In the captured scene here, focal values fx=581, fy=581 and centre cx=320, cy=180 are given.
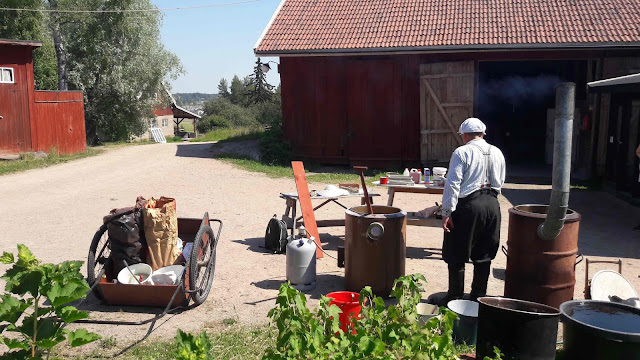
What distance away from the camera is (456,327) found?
4.74 meters

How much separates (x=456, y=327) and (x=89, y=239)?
5873 millimetres

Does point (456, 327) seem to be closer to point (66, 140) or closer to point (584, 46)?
point (584, 46)

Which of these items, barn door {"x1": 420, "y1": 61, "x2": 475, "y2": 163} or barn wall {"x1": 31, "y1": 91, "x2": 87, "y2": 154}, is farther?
barn wall {"x1": 31, "y1": 91, "x2": 87, "y2": 154}

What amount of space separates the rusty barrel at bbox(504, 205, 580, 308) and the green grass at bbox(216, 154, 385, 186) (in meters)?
8.63

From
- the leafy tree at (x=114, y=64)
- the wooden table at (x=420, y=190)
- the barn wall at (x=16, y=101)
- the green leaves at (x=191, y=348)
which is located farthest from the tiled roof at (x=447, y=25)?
the leafy tree at (x=114, y=64)

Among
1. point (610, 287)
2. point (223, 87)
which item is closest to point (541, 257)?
point (610, 287)

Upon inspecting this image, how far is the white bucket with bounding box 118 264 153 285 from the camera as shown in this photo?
5.63 m

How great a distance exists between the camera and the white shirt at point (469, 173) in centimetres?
526

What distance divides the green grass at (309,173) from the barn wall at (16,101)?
6.64 m

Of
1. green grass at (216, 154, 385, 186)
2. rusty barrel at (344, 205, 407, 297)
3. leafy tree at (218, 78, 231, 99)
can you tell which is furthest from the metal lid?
leafy tree at (218, 78, 231, 99)

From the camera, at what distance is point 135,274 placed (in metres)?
5.76

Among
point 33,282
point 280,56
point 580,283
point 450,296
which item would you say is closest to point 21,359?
point 33,282

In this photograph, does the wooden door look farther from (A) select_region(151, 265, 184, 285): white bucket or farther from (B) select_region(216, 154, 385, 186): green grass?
(A) select_region(151, 265, 184, 285): white bucket

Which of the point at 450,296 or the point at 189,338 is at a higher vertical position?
the point at 189,338
